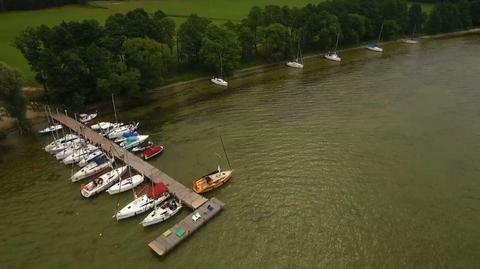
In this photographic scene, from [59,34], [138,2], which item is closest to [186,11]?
[138,2]

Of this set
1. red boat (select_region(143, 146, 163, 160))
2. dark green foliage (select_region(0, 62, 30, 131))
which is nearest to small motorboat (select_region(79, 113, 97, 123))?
dark green foliage (select_region(0, 62, 30, 131))

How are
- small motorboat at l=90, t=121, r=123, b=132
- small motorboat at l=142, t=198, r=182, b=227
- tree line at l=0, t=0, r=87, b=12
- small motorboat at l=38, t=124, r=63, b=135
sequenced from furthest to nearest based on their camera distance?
tree line at l=0, t=0, r=87, b=12
small motorboat at l=90, t=121, r=123, b=132
small motorboat at l=38, t=124, r=63, b=135
small motorboat at l=142, t=198, r=182, b=227

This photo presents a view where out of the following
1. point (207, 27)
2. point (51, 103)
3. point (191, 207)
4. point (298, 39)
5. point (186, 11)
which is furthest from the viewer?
point (186, 11)

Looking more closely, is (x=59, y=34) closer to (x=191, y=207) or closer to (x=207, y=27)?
(x=207, y=27)

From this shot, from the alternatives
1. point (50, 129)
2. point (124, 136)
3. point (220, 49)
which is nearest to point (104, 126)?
point (124, 136)

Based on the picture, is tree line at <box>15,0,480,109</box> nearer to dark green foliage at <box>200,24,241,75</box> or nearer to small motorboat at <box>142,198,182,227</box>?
dark green foliage at <box>200,24,241,75</box>

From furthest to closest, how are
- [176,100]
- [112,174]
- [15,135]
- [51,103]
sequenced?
[176,100] < [51,103] < [15,135] < [112,174]
